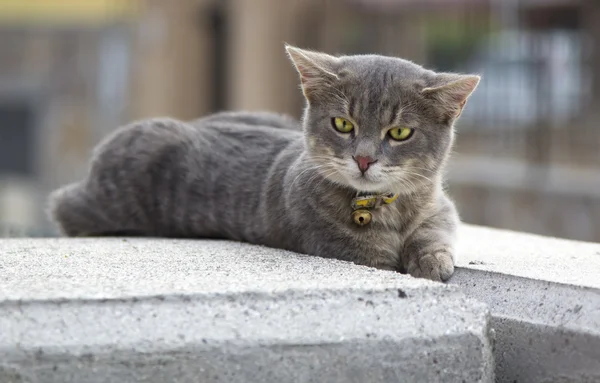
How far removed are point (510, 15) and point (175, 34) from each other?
3024 millimetres

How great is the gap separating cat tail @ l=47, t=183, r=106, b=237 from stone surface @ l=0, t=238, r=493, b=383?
4.24 ft

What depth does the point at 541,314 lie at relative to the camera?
224 centimetres

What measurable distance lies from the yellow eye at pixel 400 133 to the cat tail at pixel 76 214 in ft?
4.53

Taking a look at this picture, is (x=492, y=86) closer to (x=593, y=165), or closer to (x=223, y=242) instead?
(x=593, y=165)

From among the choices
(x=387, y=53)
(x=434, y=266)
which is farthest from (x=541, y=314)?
(x=387, y=53)

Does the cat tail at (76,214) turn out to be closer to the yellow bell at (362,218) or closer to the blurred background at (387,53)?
the yellow bell at (362,218)

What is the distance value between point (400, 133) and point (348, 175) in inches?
8.1

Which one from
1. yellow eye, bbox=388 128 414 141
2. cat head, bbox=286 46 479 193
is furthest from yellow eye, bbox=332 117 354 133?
yellow eye, bbox=388 128 414 141

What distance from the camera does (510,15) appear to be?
24.2ft

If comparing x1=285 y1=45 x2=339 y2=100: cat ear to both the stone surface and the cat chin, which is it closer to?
the cat chin

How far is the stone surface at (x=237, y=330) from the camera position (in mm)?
1928

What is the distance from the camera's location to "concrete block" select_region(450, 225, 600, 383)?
7.04 ft

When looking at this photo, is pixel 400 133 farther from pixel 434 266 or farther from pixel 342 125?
pixel 434 266

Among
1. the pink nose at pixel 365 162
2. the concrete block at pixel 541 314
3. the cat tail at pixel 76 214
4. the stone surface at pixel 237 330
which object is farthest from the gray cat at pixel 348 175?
the stone surface at pixel 237 330
